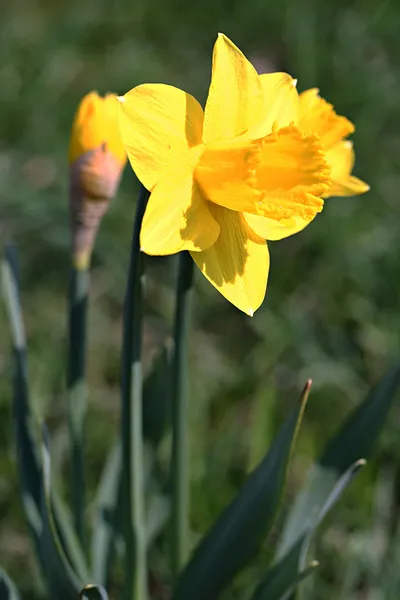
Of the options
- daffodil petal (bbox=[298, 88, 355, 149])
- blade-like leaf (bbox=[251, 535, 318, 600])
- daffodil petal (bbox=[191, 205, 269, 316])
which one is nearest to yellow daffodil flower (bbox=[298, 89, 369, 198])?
daffodil petal (bbox=[298, 88, 355, 149])

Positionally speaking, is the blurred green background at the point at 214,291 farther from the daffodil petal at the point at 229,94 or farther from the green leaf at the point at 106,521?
the daffodil petal at the point at 229,94

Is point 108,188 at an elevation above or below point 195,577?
above

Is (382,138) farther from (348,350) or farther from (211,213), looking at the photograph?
(211,213)

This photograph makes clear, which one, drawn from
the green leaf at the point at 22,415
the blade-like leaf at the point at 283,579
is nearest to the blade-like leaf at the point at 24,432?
the green leaf at the point at 22,415

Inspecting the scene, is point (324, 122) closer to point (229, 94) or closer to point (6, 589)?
point (229, 94)

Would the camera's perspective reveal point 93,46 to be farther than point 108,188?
Yes

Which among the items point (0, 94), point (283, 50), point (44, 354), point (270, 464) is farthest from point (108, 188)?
point (283, 50)

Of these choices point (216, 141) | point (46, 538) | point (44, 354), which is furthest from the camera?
point (44, 354)
